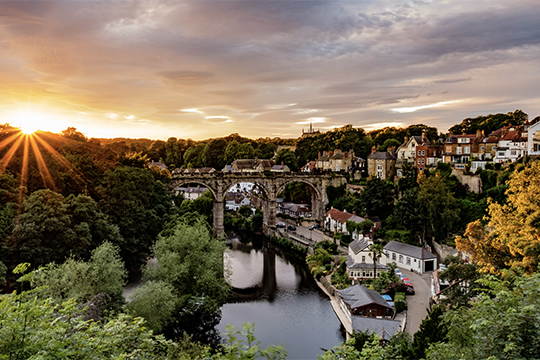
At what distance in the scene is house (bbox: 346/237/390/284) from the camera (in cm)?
2753

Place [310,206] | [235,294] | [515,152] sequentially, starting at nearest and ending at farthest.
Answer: [235,294], [515,152], [310,206]

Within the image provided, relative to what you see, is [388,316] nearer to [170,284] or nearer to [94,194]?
[170,284]

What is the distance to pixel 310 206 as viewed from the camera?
55594mm

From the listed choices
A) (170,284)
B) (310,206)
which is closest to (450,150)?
(310,206)

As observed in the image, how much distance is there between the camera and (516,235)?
51.7 ft

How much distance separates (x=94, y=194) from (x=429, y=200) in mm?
26593

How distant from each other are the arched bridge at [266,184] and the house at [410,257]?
59.2ft

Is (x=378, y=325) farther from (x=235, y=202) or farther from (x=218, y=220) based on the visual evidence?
(x=235, y=202)

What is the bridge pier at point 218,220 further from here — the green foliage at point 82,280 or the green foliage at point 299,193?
the green foliage at point 82,280

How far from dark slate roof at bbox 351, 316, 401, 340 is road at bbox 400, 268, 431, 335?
100 centimetres

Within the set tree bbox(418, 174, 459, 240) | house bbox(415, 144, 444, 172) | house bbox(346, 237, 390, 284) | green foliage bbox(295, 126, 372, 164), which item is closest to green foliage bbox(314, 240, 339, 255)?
house bbox(346, 237, 390, 284)

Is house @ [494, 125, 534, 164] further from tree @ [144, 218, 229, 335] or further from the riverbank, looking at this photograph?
tree @ [144, 218, 229, 335]

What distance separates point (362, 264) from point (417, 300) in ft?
17.1

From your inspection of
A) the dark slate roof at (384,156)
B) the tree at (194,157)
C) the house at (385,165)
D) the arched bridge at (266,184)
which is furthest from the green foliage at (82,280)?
the tree at (194,157)
